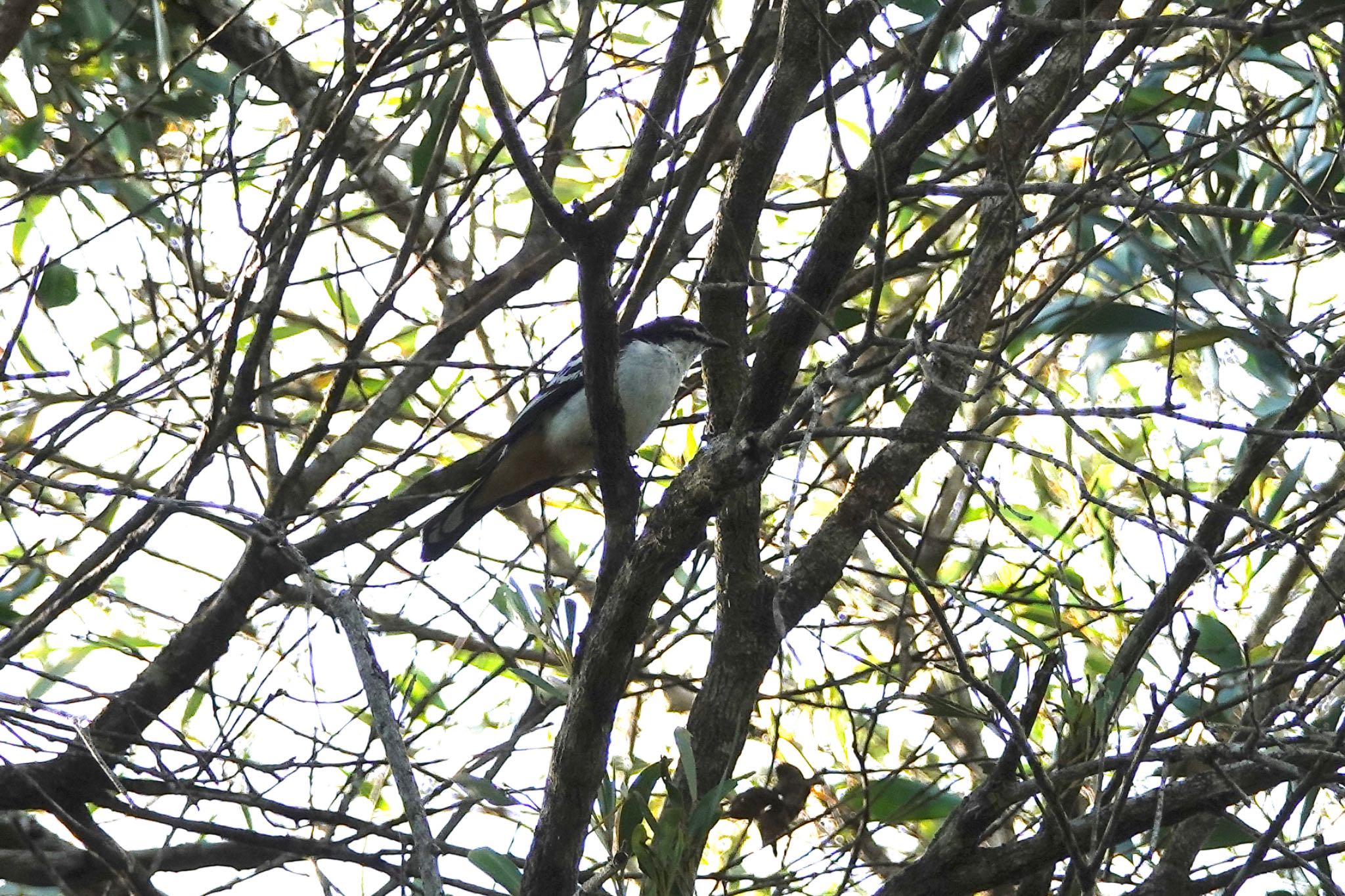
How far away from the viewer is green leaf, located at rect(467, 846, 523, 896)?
3.13 meters

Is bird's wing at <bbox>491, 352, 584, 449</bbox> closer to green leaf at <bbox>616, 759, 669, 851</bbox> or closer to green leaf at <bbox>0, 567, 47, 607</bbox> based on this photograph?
green leaf at <bbox>0, 567, 47, 607</bbox>

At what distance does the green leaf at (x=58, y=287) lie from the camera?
14.9ft

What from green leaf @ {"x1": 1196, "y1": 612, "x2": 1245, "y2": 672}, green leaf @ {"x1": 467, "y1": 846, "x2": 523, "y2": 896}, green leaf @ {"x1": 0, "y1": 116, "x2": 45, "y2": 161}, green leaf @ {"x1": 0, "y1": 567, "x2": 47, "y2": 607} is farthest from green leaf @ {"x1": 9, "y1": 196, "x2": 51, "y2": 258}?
green leaf @ {"x1": 1196, "y1": 612, "x2": 1245, "y2": 672}

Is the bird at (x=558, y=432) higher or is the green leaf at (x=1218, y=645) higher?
the bird at (x=558, y=432)

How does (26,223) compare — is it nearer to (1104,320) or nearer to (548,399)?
(548,399)

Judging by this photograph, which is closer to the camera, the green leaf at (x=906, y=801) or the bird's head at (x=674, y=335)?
the green leaf at (x=906, y=801)

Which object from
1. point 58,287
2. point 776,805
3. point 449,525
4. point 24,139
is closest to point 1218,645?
point 776,805

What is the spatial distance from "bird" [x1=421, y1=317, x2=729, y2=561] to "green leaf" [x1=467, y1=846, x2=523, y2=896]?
2.47m

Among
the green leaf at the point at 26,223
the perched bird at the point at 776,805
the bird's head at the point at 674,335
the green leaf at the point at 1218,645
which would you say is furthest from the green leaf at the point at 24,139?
the green leaf at the point at 1218,645

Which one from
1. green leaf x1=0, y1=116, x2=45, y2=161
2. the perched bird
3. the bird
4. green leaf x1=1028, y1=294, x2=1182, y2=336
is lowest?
the perched bird

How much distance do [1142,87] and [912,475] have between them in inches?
68.5

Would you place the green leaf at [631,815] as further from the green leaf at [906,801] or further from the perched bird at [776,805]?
the green leaf at [906,801]

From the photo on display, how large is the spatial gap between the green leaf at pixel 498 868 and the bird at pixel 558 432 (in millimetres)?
2468

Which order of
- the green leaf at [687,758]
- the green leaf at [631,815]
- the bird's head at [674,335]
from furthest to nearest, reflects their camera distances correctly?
1. the bird's head at [674,335]
2. the green leaf at [687,758]
3. the green leaf at [631,815]
